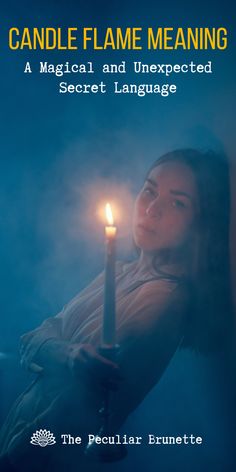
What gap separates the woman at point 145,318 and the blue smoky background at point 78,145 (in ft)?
0.14

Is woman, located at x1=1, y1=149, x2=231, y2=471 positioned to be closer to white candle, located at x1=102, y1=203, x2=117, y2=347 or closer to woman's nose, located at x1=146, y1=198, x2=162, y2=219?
woman's nose, located at x1=146, y1=198, x2=162, y2=219

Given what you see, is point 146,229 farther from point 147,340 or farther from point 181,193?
point 147,340

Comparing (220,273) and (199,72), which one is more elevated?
(199,72)

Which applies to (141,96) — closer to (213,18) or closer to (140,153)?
(140,153)

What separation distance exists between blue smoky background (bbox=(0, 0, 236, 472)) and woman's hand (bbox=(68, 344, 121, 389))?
0.40 feet

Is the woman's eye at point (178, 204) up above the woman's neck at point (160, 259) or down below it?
above

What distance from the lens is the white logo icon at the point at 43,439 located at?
1.22 m

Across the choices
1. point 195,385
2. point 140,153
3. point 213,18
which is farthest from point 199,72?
point 195,385

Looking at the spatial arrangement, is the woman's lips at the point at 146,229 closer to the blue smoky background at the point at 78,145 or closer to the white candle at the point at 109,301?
the blue smoky background at the point at 78,145

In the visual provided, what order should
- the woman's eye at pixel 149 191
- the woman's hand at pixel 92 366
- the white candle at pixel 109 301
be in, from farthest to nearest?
the woman's eye at pixel 149 191
the woman's hand at pixel 92 366
the white candle at pixel 109 301

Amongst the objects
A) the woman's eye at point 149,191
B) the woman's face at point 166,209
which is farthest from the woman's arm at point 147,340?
the woman's eye at point 149,191

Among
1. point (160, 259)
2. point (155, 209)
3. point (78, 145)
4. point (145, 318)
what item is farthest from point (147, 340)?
point (78, 145)

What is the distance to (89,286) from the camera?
1269 mm

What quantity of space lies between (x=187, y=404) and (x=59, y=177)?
0.61 m
